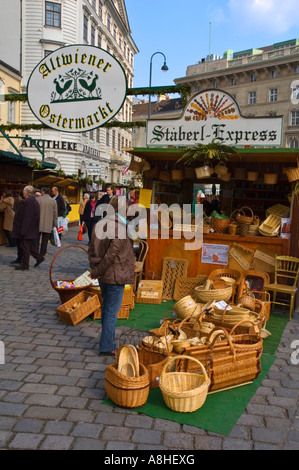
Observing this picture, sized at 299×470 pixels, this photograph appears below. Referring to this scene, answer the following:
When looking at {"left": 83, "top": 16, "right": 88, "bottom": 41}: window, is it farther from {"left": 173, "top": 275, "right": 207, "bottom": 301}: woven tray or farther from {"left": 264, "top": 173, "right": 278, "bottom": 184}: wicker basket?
{"left": 173, "top": 275, "right": 207, "bottom": 301}: woven tray

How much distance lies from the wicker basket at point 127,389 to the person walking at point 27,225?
21.1 feet

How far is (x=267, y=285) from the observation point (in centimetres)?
706

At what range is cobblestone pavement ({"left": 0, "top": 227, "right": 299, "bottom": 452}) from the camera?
3.21 metres

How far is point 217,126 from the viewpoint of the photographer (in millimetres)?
7605

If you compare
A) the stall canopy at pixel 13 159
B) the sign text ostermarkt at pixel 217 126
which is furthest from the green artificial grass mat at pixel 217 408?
the stall canopy at pixel 13 159

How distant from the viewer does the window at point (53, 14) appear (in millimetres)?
32688

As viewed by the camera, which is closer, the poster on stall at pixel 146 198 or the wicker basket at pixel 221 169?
the wicker basket at pixel 221 169

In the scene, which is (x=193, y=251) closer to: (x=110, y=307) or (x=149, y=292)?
(x=149, y=292)

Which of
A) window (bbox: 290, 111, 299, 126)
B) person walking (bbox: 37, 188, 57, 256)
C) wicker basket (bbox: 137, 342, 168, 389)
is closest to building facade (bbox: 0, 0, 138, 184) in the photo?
person walking (bbox: 37, 188, 57, 256)

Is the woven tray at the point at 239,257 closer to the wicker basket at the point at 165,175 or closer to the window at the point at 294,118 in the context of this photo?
the wicker basket at the point at 165,175

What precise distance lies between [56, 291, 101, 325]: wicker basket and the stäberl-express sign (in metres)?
2.45


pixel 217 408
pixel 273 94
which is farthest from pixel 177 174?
pixel 273 94
